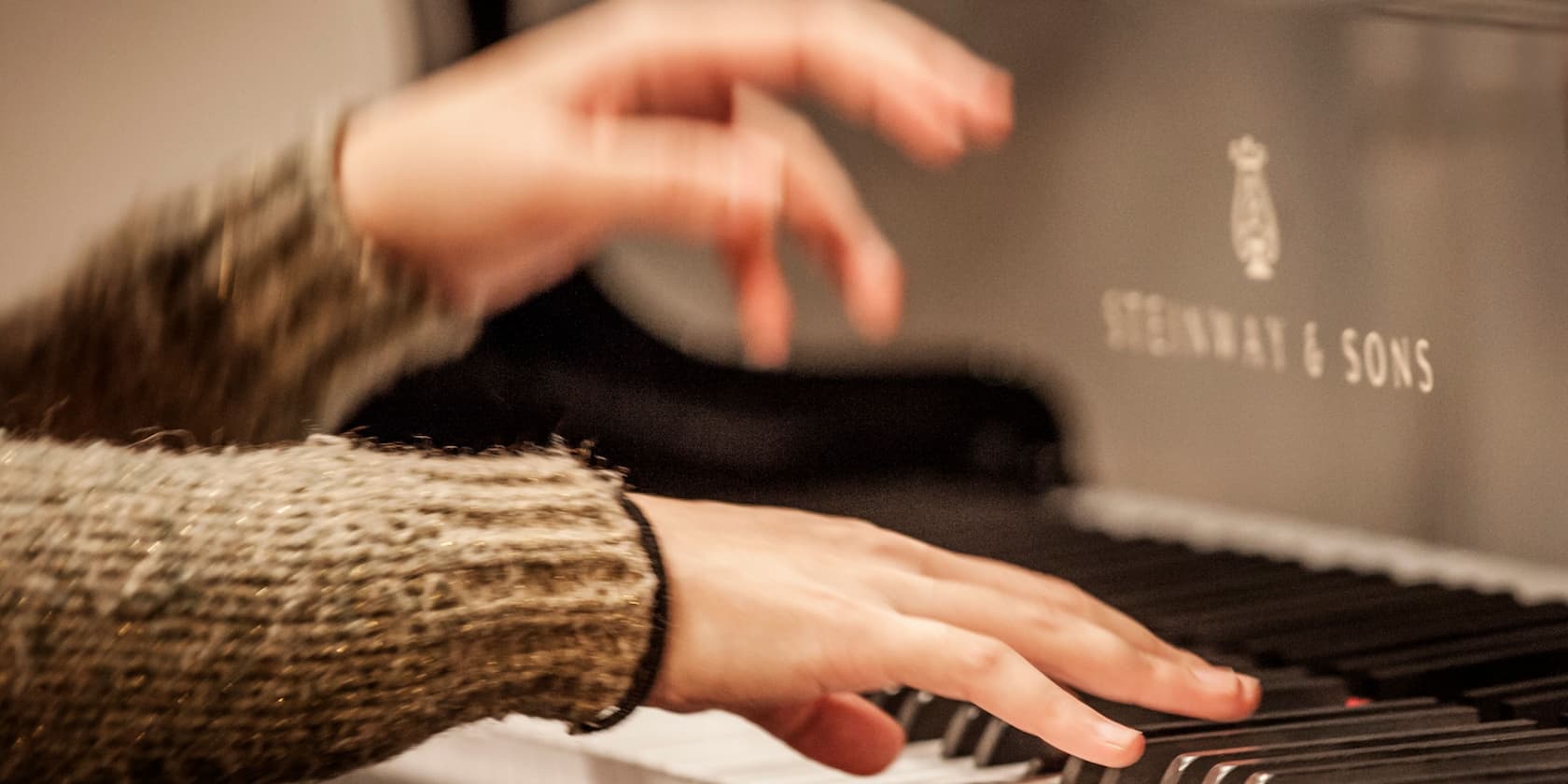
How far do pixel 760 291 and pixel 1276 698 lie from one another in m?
0.31

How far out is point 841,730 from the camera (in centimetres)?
69

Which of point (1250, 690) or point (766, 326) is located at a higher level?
Result: point (766, 326)

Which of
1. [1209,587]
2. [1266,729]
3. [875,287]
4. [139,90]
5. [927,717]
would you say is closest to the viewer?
[875,287]

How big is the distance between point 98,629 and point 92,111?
1.71m

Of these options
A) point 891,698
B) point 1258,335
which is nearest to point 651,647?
point 891,698

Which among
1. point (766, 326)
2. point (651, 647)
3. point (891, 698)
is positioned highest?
point (766, 326)

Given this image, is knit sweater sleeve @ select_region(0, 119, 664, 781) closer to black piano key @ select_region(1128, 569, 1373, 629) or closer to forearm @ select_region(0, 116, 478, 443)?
forearm @ select_region(0, 116, 478, 443)

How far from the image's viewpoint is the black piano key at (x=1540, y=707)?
65 cm

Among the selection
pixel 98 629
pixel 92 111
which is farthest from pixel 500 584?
pixel 92 111

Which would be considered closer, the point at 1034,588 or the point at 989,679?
the point at 989,679

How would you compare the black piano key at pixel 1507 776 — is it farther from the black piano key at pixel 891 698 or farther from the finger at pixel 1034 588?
the black piano key at pixel 891 698

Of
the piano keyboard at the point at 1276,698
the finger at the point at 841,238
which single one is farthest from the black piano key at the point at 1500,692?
the finger at the point at 841,238

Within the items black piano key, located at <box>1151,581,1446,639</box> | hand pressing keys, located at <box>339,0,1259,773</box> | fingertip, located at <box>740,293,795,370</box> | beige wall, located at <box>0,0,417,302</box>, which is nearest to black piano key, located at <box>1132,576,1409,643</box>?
black piano key, located at <box>1151,581,1446,639</box>

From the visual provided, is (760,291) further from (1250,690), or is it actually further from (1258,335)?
(1258,335)
